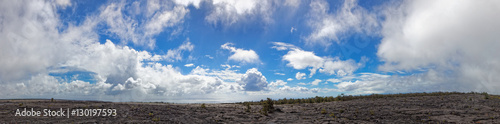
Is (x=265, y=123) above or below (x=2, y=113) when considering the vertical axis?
below

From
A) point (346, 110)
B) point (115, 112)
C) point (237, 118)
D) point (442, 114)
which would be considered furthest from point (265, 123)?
point (442, 114)

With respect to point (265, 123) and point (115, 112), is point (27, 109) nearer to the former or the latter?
point (115, 112)

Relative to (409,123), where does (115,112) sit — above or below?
above

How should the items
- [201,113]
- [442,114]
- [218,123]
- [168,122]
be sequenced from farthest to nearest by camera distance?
[201,113], [442,114], [218,123], [168,122]

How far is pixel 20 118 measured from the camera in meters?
15.4

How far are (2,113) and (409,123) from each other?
97.2 ft

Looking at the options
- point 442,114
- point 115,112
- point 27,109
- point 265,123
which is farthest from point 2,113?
point 442,114

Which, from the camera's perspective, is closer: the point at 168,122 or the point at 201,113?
the point at 168,122

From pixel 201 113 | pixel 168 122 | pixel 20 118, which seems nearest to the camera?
pixel 20 118

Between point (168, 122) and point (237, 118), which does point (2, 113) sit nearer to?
point (168, 122)

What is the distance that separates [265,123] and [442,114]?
15.1 m

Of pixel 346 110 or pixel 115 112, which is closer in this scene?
pixel 115 112

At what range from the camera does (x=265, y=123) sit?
1908 cm

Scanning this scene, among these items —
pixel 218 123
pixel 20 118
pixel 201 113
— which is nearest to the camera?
pixel 20 118
